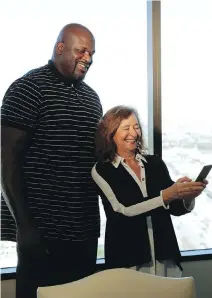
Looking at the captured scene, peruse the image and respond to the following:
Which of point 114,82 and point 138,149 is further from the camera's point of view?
point 114,82

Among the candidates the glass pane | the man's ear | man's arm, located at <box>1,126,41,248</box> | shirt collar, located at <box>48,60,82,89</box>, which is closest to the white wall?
the glass pane

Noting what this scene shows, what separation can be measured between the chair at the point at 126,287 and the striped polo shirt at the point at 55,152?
0.44m

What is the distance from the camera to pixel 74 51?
5.32 ft

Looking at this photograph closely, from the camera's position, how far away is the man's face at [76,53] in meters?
1.62

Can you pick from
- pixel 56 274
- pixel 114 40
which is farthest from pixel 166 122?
pixel 56 274

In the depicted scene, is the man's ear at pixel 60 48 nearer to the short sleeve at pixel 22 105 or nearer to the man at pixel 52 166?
the man at pixel 52 166

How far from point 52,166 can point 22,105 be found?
10.5 inches

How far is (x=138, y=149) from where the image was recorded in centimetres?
171

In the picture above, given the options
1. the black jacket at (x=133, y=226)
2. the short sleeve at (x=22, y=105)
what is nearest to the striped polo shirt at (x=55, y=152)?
the short sleeve at (x=22, y=105)

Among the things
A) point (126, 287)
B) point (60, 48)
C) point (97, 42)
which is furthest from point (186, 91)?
point (126, 287)

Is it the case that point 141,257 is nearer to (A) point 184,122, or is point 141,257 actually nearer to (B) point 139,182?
(B) point 139,182

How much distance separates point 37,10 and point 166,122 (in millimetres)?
931

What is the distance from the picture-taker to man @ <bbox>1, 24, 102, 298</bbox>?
60.2 inches

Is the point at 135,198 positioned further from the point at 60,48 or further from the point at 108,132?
the point at 60,48
